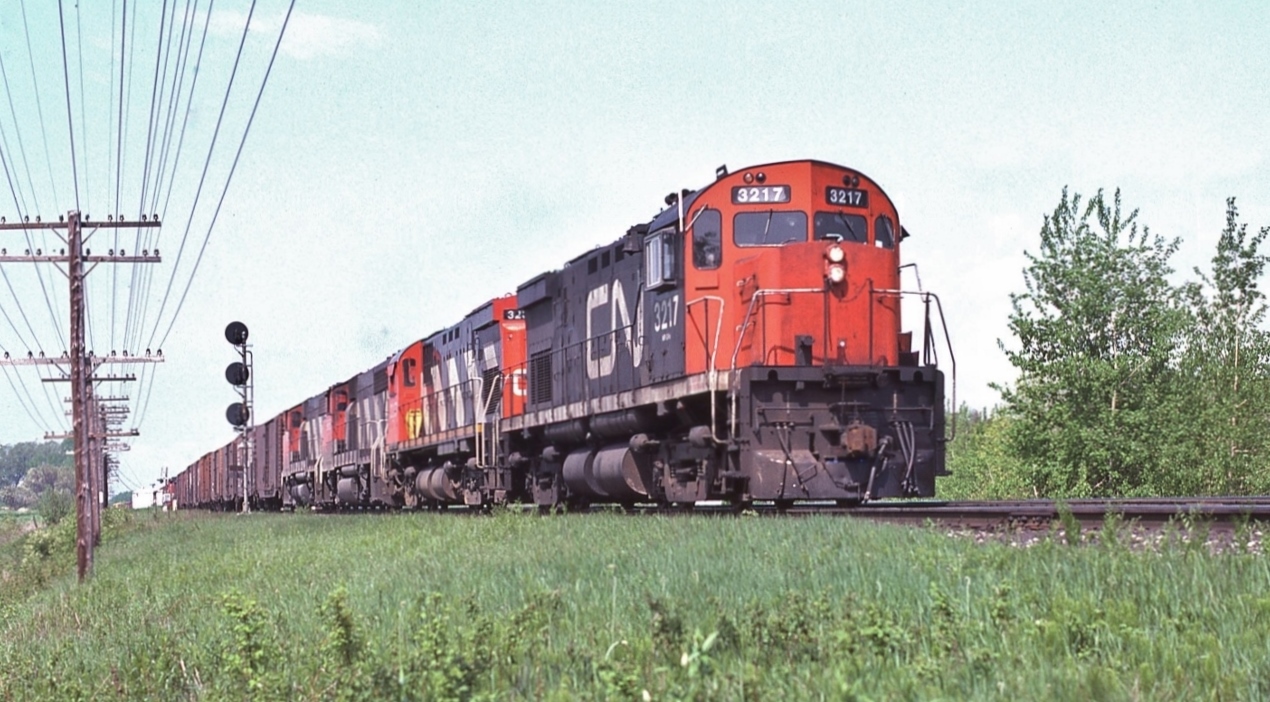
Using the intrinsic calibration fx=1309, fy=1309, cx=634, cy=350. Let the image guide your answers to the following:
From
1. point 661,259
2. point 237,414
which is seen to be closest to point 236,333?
point 237,414

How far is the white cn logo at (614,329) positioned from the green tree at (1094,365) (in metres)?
19.1

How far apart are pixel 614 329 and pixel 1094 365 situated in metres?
19.9

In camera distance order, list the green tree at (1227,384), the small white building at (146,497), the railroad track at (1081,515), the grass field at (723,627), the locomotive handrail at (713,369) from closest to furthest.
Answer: the grass field at (723,627), the railroad track at (1081,515), the locomotive handrail at (713,369), the green tree at (1227,384), the small white building at (146,497)

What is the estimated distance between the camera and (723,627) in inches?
225

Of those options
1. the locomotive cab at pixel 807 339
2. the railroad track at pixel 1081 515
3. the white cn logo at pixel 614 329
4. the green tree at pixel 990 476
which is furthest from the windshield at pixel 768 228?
the green tree at pixel 990 476

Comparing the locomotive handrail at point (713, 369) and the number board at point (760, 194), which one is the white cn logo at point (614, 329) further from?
the number board at point (760, 194)

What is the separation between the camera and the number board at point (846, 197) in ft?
46.9

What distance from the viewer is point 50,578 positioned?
24.0 m

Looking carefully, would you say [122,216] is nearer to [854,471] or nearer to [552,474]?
[552,474]

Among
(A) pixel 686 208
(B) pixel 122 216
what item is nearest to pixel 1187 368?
(A) pixel 686 208

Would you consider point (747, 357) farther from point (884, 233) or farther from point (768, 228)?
point (884, 233)

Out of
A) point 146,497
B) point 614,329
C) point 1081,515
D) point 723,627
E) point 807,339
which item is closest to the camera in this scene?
point 723,627

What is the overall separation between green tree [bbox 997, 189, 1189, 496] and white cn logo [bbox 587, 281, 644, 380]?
1911 cm

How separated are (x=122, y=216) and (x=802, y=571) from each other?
2503cm
